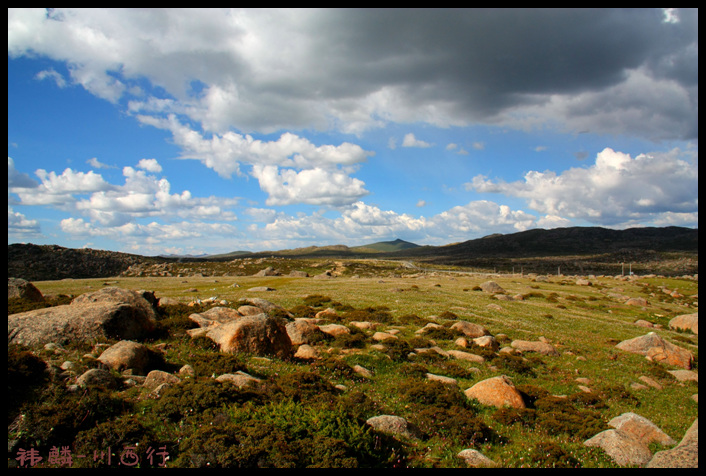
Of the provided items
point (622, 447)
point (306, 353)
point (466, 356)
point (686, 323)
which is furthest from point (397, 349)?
point (686, 323)

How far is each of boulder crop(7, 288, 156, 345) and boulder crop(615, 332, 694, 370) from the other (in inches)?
1314

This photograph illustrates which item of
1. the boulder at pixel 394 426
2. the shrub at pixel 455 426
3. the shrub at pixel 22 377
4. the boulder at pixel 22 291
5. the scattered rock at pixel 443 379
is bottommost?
the scattered rock at pixel 443 379

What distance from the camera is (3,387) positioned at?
826cm

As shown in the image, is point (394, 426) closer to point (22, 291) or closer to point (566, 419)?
point (566, 419)

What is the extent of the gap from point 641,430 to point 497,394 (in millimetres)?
4910

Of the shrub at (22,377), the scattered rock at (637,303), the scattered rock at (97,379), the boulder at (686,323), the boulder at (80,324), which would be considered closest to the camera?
the shrub at (22,377)

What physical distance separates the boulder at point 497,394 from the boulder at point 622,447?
10.5ft

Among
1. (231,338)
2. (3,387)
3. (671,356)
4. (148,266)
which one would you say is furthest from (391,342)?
(148,266)

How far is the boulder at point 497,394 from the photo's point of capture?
1511 centimetres

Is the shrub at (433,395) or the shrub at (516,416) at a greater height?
the shrub at (433,395)

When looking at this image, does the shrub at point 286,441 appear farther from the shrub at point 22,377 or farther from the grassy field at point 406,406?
the shrub at point 22,377

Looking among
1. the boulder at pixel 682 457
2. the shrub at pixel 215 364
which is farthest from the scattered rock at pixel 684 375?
the shrub at pixel 215 364

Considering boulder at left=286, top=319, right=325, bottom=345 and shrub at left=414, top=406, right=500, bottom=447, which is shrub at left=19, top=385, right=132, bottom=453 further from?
boulder at left=286, top=319, right=325, bottom=345

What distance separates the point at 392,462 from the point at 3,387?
9.92m
